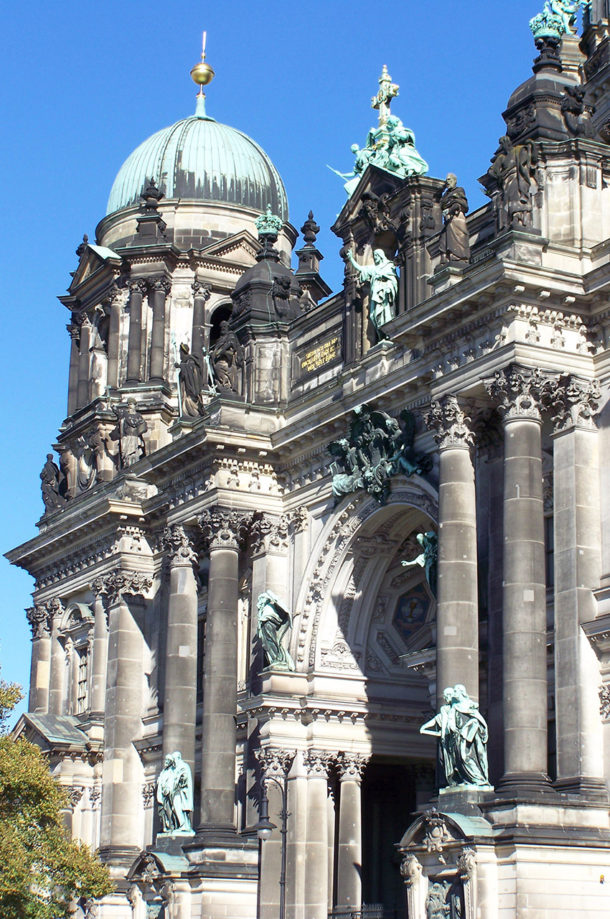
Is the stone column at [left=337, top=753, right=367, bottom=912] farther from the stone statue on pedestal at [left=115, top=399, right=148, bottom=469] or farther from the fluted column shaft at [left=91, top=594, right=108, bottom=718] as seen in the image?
the stone statue on pedestal at [left=115, top=399, right=148, bottom=469]

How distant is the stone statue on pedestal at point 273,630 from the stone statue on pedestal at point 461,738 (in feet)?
32.2

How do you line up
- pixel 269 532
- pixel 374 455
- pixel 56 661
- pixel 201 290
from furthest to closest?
pixel 201 290
pixel 56 661
pixel 269 532
pixel 374 455

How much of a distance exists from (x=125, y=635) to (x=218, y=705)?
8.25 meters

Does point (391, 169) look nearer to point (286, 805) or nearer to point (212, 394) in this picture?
point (212, 394)

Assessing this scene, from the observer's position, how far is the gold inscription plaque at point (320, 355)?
135 ft

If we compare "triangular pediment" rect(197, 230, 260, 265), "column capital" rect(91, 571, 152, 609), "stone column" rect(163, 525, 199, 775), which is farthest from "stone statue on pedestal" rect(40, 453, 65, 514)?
"stone column" rect(163, 525, 199, 775)

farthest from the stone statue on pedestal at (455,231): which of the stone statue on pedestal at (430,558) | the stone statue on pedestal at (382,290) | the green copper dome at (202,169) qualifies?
the green copper dome at (202,169)

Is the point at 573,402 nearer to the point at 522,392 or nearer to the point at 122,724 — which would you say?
the point at 522,392

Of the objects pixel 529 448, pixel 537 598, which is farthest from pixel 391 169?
pixel 537 598

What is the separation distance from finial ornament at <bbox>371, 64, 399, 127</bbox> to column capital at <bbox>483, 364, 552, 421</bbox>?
11291 millimetres

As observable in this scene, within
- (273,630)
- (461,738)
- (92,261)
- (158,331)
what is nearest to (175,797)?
(273,630)

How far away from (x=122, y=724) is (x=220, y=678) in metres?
7.81

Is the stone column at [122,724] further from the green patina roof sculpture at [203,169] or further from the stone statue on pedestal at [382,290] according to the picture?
the green patina roof sculpture at [203,169]

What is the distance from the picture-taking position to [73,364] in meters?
55.5
